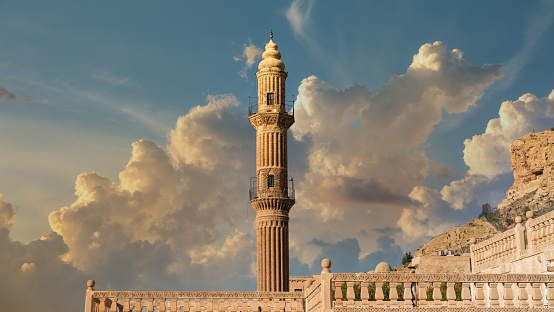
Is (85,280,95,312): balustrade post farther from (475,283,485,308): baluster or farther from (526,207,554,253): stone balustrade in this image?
(526,207,554,253): stone balustrade

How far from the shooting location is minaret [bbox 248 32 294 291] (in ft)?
145

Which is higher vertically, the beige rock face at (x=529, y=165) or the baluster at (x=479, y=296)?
the beige rock face at (x=529, y=165)

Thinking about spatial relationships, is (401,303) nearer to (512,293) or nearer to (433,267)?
(512,293)

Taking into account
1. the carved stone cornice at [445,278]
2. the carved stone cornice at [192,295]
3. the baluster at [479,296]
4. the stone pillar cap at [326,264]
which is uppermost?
the carved stone cornice at [192,295]

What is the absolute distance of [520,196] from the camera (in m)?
99.1

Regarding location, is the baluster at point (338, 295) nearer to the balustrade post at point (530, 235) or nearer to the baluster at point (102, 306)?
the balustrade post at point (530, 235)

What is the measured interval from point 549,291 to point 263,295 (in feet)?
30.6

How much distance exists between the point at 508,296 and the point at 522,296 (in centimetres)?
30

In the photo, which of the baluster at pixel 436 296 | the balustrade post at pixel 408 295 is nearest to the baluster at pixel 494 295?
the baluster at pixel 436 296

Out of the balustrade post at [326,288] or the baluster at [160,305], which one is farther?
the baluster at [160,305]

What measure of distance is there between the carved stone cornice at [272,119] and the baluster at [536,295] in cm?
3083

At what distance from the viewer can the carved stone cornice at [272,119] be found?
45.3 metres

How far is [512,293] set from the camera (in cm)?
1512

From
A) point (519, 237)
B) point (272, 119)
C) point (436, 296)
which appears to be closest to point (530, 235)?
point (519, 237)
